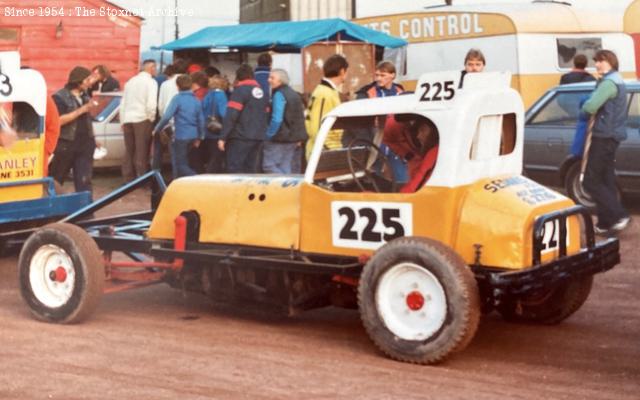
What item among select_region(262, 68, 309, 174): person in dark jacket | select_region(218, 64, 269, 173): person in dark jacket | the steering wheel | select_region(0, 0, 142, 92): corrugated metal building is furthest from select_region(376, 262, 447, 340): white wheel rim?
select_region(0, 0, 142, 92): corrugated metal building

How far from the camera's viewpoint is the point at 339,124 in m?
8.05

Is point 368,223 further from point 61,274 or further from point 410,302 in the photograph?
point 61,274

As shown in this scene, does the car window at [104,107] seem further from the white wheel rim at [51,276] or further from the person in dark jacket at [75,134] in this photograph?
the white wheel rim at [51,276]

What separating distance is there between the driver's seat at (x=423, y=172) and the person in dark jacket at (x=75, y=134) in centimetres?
607

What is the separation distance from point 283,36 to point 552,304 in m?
13.3

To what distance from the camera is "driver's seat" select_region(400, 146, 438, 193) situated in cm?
765

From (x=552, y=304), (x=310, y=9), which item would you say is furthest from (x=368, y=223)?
(x=310, y=9)

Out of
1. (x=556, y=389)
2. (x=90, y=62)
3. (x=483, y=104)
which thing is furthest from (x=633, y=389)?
(x=90, y=62)

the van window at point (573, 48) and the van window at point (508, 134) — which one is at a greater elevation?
the van window at point (573, 48)

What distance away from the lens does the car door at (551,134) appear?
1473 cm

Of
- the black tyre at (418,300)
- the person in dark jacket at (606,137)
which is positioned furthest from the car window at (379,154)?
the person in dark jacket at (606,137)

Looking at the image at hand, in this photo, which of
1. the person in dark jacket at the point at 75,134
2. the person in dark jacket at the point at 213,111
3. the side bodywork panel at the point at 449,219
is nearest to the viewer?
the side bodywork panel at the point at 449,219

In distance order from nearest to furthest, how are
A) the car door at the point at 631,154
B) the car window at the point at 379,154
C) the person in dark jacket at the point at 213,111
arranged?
the car window at the point at 379,154
the car door at the point at 631,154
the person in dark jacket at the point at 213,111

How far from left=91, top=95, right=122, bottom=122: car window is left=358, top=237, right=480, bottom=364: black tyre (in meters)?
12.4
